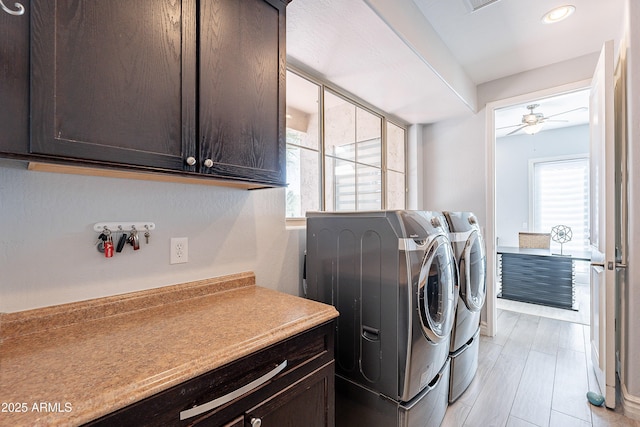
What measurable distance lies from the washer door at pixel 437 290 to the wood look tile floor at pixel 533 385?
2.36ft

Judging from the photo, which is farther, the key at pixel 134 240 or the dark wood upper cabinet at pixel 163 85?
the key at pixel 134 240

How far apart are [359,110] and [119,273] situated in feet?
7.58

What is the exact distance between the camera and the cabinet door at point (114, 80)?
0.77 meters

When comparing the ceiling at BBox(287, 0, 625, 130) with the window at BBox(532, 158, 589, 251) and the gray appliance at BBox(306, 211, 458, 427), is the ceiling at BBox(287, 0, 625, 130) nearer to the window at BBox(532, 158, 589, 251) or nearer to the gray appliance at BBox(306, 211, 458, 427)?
the gray appliance at BBox(306, 211, 458, 427)

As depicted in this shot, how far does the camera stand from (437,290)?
1.54 metres

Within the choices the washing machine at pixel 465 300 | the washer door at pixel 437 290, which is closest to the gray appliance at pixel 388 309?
the washer door at pixel 437 290

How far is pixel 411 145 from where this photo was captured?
347cm

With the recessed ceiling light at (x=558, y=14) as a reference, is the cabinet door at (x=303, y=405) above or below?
below

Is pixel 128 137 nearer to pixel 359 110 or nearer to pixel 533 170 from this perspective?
pixel 359 110

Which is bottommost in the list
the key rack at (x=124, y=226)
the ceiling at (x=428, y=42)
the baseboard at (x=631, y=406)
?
the baseboard at (x=631, y=406)

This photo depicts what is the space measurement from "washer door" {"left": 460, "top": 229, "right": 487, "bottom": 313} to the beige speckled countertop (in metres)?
1.22

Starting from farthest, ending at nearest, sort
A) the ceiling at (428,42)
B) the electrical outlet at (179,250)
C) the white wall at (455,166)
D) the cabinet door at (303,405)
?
the white wall at (455,166) < the ceiling at (428,42) < the electrical outlet at (179,250) < the cabinet door at (303,405)

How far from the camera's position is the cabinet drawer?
0.69m

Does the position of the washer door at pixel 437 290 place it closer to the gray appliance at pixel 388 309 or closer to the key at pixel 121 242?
the gray appliance at pixel 388 309
